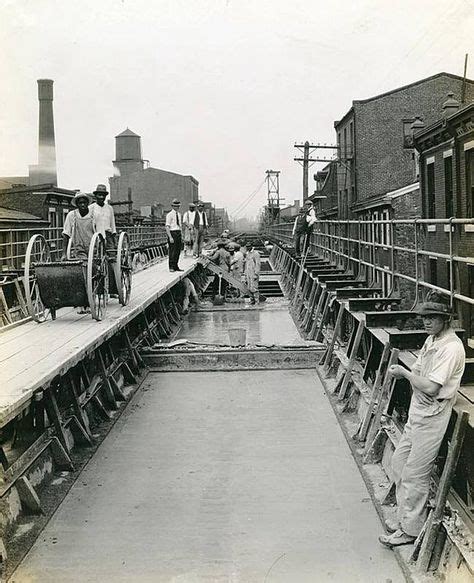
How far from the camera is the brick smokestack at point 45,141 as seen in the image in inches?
1495

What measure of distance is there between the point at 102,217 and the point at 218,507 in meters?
5.45

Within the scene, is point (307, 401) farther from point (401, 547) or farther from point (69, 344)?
point (401, 547)

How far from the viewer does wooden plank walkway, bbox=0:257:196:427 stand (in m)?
5.27

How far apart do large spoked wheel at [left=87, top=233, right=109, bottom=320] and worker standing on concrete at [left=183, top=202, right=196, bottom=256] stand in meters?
10.9

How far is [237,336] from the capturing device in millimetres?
14289

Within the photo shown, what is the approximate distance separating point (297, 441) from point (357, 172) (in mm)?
34068

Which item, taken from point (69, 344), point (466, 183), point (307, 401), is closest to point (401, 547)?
point (69, 344)

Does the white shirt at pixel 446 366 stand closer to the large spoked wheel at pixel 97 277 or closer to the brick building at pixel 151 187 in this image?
the large spoked wheel at pixel 97 277

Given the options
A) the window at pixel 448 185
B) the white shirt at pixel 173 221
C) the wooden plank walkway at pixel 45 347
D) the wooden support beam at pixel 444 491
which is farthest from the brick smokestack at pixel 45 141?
the wooden support beam at pixel 444 491

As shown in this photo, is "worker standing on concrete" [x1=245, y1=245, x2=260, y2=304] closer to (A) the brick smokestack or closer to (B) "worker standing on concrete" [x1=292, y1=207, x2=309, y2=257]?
(B) "worker standing on concrete" [x1=292, y1=207, x2=309, y2=257]

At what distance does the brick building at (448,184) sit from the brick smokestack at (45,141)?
22.4m

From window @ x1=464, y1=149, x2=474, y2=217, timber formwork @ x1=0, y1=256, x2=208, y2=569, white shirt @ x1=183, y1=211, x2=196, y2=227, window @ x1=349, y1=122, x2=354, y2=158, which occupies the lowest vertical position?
timber formwork @ x1=0, y1=256, x2=208, y2=569

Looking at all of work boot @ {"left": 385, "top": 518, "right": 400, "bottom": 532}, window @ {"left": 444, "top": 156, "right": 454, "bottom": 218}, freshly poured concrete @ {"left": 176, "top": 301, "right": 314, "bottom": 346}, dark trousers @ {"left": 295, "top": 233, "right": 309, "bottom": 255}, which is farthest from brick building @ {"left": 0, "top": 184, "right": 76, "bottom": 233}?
work boot @ {"left": 385, "top": 518, "right": 400, "bottom": 532}

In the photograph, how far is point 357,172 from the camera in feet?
131
